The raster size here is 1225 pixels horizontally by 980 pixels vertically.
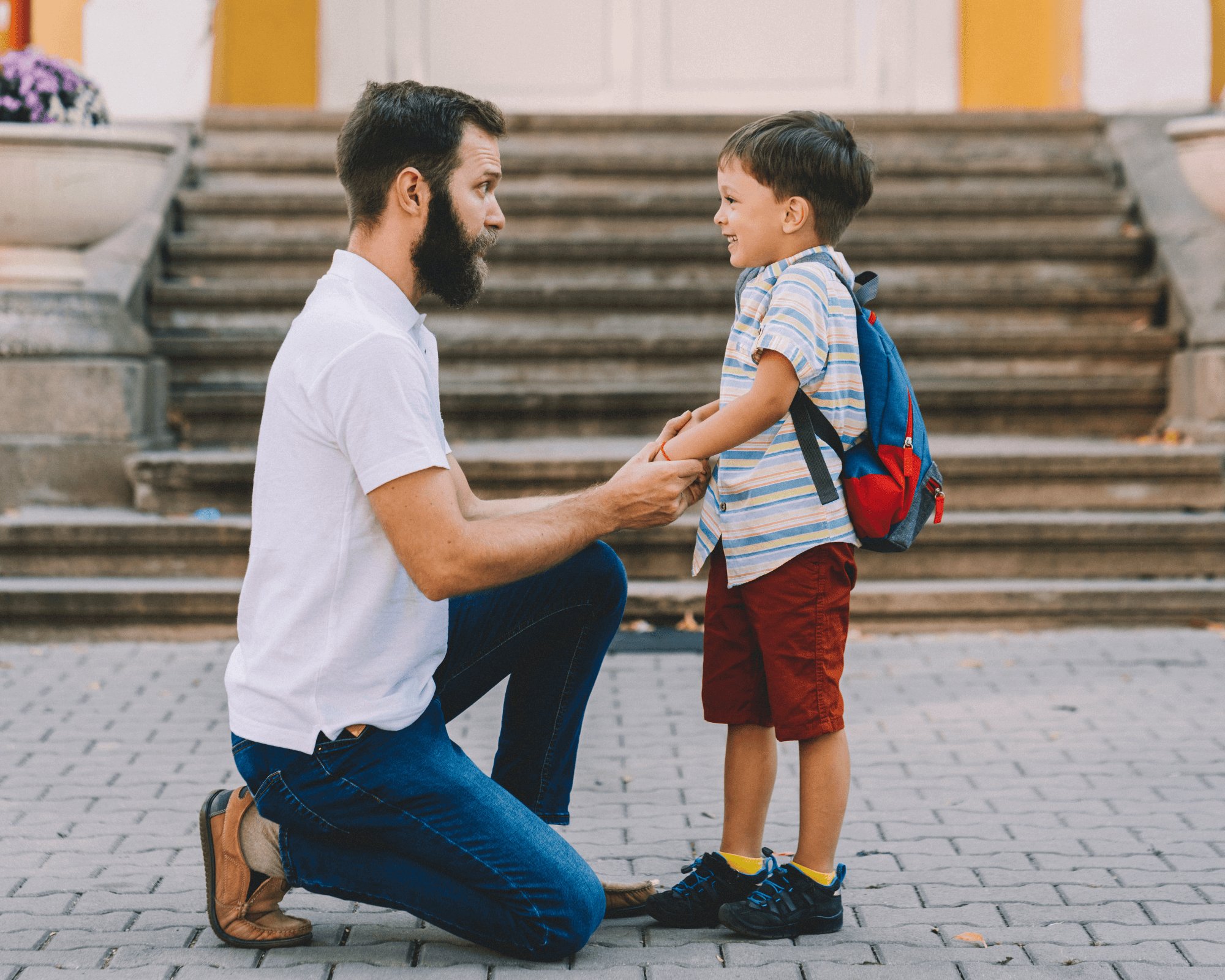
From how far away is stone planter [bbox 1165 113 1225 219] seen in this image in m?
6.75

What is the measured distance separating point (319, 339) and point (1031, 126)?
731cm

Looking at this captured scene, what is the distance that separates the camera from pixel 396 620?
2834 mm

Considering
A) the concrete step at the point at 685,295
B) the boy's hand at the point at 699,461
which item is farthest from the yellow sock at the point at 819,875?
the concrete step at the point at 685,295

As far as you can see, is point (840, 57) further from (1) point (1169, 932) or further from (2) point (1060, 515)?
(1) point (1169, 932)

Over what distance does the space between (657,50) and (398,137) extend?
26.1 feet

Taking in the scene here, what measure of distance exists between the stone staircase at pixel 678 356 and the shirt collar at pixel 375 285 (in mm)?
3031

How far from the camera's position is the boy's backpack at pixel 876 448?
118 inches

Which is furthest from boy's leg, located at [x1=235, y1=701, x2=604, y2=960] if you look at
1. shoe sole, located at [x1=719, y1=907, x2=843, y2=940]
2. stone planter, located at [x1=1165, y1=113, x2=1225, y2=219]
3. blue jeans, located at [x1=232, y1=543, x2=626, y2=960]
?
stone planter, located at [x1=1165, y1=113, x2=1225, y2=219]

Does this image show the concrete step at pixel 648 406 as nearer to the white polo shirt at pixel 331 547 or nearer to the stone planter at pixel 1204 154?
the stone planter at pixel 1204 154

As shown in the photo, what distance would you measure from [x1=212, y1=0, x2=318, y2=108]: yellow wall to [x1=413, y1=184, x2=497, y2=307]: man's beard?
7.89 m

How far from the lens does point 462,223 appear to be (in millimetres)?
2959

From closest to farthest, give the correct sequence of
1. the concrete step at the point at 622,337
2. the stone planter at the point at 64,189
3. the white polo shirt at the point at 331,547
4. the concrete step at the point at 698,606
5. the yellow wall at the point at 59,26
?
the white polo shirt at the point at 331,547 < the concrete step at the point at 698,606 < the stone planter at the point at 64,189 < the concrete step at the point at 622,337 < the yellow wall at the point at 59,26

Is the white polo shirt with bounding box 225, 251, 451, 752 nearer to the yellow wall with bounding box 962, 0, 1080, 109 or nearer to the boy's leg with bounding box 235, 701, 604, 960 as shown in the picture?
the boy's leg with bounding box 235, 701, 604, 960

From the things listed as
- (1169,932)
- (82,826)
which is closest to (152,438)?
(82,826)
